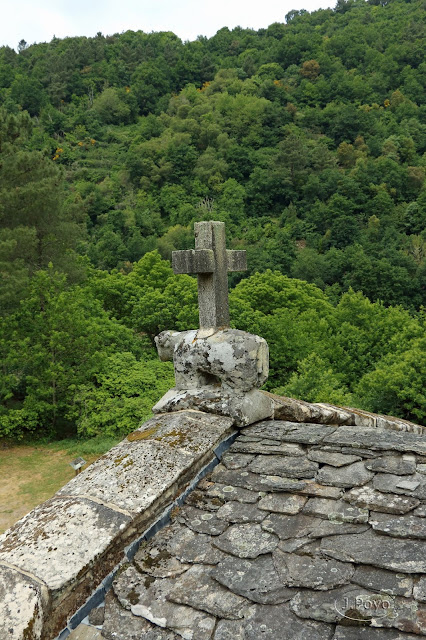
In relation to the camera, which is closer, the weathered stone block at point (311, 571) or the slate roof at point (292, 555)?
the slate roof at point (292, 555)

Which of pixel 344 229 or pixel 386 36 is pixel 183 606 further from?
pixel 386 36

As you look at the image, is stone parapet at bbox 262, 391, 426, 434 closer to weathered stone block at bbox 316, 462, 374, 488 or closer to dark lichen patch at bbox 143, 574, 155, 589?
weathered stone block at bbox 316, 462, 374, 488

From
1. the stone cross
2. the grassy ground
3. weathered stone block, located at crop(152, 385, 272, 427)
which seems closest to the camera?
weathered stone block, located at crop(152, 385, 272, 427)

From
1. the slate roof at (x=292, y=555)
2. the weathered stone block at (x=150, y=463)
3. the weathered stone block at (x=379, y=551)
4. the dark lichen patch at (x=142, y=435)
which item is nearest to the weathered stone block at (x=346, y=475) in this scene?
the slate roof at (x=292, y=555)

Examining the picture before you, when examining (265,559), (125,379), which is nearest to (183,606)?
(265,559)

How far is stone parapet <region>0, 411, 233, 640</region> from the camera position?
6.53 ft

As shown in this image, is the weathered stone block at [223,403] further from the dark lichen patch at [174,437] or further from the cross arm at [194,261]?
the cross arm at [194,261]

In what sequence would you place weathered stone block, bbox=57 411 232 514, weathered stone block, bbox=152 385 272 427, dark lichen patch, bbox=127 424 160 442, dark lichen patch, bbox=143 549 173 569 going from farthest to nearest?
weathered stone block, bbox=152 385 272 427 → dark lichen patch, bbox=127 424 160 442 → weathered stone block, bbox=57 411 232 514 → dark lichen patch, bbox=143 549 173 569

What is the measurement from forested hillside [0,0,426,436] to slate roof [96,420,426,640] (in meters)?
14.1

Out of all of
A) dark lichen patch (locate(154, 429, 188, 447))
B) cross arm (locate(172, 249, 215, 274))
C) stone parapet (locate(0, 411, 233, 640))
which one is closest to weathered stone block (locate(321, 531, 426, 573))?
stone parapet (locate(0, 411, 233, 640))

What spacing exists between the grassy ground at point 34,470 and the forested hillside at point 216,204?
0.77 m

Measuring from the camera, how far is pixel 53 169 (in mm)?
21906

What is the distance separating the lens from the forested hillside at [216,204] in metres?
18.0

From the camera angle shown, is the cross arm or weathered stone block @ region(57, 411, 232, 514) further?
the cross arm
